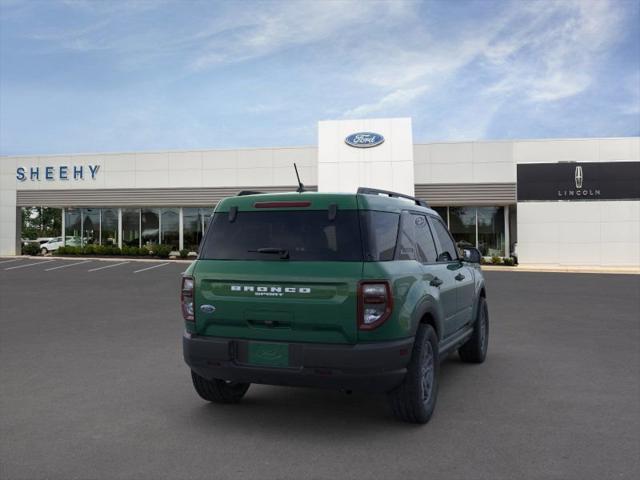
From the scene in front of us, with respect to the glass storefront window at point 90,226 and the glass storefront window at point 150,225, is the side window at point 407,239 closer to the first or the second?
the glass storefront window at point 150,225

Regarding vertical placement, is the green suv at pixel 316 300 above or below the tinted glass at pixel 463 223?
below

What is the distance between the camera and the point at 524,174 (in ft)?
92.5

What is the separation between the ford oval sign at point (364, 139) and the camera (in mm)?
28375

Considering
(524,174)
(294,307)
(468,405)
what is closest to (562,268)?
(524,174)

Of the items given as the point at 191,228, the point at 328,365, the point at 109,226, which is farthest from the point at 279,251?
the point at 109,226

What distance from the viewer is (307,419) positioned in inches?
196

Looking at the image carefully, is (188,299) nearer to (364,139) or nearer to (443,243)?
(443,243)

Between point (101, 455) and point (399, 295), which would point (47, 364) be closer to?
point (101, 455)

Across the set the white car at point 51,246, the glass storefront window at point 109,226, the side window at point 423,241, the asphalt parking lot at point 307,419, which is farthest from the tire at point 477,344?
the white car at point 51,246

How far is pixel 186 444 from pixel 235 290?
1.21 meters

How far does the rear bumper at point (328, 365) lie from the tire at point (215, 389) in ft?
2.17

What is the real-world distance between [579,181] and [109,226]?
86.4ft

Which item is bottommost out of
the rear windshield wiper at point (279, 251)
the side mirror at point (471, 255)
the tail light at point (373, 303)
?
the tail light at point (373, 303)

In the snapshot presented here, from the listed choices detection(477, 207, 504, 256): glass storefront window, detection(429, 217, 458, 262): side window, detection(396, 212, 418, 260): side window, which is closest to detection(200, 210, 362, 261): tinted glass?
detection(396, 212, 418, 260): side window
